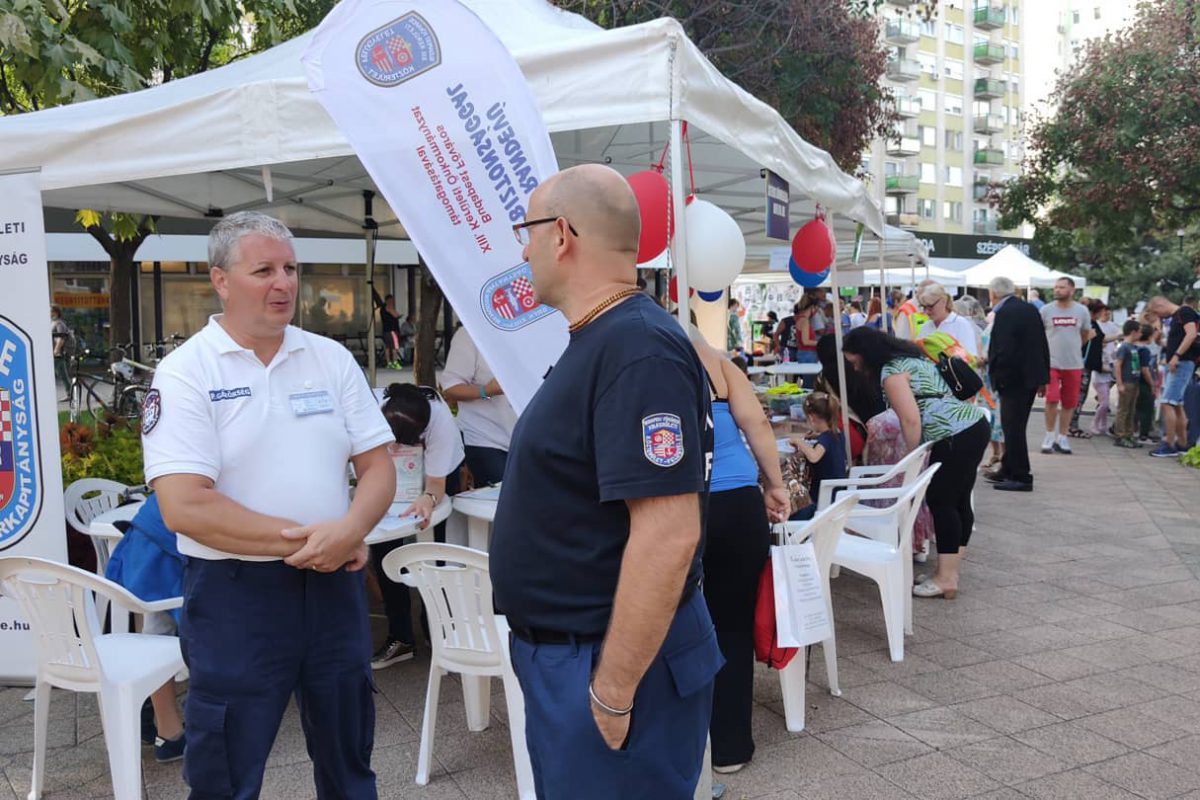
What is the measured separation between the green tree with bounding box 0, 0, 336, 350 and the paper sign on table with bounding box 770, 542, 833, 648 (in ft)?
16.5

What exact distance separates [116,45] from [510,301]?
18.3 feet

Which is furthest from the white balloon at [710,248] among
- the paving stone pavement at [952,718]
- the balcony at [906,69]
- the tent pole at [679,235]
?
the balcony at [906,69]

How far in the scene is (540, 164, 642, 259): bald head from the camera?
1719mm

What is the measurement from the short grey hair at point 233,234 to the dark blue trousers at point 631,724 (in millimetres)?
1232

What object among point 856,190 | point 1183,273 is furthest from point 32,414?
point 1183,273

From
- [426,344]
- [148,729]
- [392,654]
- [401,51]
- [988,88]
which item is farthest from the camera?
[988,88]

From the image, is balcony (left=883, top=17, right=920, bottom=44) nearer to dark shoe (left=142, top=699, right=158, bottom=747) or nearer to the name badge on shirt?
dark shoe (left=142, top=699, right=158, bottom=747)

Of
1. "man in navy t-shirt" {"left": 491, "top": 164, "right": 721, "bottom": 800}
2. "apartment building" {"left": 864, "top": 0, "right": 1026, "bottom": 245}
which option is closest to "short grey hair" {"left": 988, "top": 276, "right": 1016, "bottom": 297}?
"man in navy t-shirt" {"left": 491, "top": 164, "right": 721, "bottom": 800}

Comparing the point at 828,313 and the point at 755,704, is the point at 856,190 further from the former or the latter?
the point at 828,313

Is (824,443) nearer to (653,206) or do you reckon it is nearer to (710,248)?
(710,248)

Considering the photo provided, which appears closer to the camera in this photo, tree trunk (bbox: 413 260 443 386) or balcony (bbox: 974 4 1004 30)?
tree trunk (bbox: 413 260 443 386)

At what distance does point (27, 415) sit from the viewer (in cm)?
419

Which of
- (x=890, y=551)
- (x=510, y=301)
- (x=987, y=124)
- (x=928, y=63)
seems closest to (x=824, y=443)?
(x=890, y=551)

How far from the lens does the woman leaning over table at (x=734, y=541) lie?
3270 mm
